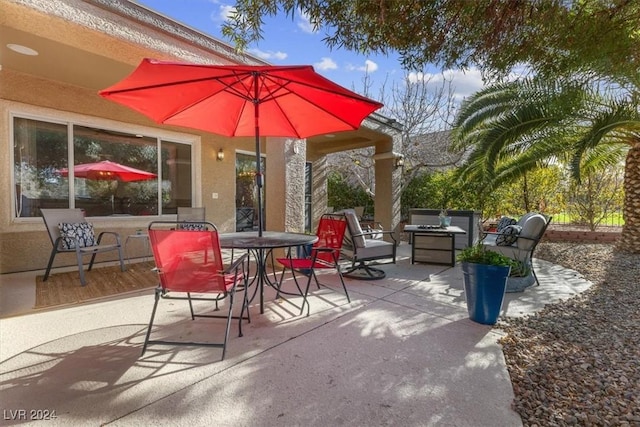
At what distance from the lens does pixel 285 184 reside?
5.61 m

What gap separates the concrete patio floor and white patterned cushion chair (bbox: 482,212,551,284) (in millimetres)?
1156

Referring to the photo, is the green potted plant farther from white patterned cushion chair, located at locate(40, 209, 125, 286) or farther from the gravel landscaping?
white patterned cushion chair, located at locate(40, 209, 125, 286)

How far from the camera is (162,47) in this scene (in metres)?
4.25

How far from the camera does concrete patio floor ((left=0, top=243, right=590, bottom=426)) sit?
1958 mm

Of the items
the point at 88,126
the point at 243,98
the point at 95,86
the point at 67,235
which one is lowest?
the point at 67,235

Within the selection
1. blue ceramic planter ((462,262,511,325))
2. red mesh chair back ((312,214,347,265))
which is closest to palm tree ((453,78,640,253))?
blue ceramic planter ((462,262,511,325))

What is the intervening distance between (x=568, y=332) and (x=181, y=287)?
3734 millimetres

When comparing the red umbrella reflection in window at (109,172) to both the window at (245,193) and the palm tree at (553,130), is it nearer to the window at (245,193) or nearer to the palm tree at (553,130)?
the window at (245,193)

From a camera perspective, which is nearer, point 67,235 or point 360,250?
point 67,235

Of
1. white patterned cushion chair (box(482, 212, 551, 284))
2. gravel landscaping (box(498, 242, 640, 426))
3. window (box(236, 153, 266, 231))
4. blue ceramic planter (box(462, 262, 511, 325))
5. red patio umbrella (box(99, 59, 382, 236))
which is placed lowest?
gravel landscaping (box(498, 242, 640, 426))

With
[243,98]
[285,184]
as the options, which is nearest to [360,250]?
[285,184]

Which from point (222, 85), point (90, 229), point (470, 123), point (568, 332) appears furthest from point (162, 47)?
point (470, 123)

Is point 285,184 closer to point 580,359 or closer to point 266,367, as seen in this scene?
point 266,367

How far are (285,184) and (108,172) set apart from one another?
366cm
